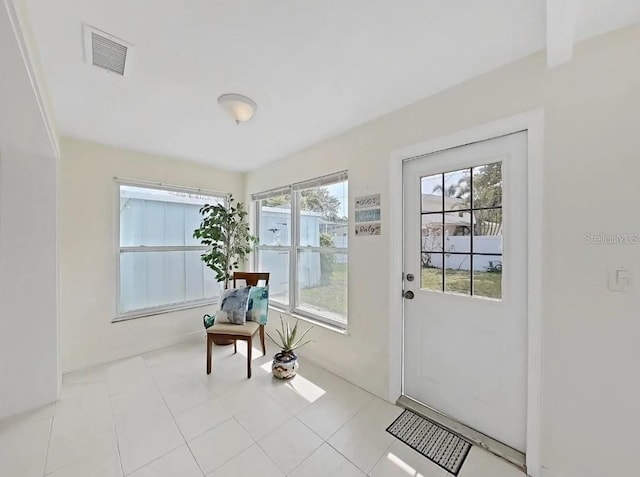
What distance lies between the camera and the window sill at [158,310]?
2.87m

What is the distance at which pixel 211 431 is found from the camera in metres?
1.76

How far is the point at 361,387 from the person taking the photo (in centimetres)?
227

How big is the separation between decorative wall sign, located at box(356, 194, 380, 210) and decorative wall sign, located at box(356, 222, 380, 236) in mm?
159

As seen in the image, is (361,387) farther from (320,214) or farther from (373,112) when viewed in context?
(373,112)

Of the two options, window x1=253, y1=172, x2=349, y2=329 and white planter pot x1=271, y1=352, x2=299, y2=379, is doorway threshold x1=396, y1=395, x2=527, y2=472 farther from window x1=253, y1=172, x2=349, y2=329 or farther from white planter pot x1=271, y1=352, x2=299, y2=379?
white planter pot x1=271, y1=352, x2=299, y2=379

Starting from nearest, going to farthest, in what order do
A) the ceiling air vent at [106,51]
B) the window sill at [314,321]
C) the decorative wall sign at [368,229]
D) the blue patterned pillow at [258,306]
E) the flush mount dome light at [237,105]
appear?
the ceiling air vent at [106,51] < the flush mount dome light at [237,105] < the decorative wall sign at [368,229] < the window sill at [314,321] < the blue patterned pillow at [258,306]

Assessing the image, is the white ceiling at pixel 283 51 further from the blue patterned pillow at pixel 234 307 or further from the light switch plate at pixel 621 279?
the blue patterned pillow at pixel 234 307

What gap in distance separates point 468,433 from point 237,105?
2.71 meters

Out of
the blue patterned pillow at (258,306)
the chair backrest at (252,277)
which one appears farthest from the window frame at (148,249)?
the blue patterned pillow at (258,306)

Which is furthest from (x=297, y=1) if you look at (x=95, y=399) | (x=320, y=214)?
(x=95, y=399)

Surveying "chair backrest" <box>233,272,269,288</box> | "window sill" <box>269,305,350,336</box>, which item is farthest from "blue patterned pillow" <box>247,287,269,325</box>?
"window sill" <box>269,305,350,336</box>

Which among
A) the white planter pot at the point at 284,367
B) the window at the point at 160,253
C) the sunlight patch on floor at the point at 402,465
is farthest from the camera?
the window at the point at 160,253

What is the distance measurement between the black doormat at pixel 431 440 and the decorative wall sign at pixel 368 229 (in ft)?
4.59

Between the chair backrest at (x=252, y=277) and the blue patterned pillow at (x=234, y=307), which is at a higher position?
the chair backrest at (x=252, y=277)
